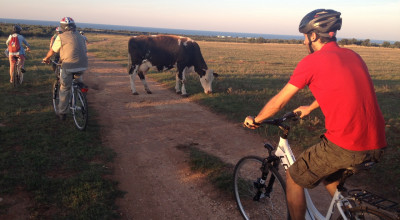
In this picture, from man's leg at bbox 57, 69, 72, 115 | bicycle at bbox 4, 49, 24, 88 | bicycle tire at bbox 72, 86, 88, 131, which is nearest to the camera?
bicycle tire at bbox 72, 86, 88, 131

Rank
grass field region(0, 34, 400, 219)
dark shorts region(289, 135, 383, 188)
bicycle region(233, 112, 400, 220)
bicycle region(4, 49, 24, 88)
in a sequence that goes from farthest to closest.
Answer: bicycle region(4, 49, 24, 88), grass field region(0, 34, 400, 219), dark shorts region(289, 135, 383, 188), bicycle region(233, 112, 400, 220)

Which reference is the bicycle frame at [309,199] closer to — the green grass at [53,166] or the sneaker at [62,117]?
the green grass at [53,166]

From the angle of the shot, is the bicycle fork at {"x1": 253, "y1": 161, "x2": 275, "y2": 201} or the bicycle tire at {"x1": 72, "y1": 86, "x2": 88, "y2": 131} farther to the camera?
the bicycle tire at {"x1": 72, "y1": 86, "x2": 88, "y2": 131}

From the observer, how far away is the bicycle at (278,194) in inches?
97.1

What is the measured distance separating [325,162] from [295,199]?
54cm

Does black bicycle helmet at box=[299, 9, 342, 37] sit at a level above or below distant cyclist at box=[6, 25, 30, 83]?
above

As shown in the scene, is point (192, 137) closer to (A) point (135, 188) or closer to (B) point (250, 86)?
(A) point (135, 188)

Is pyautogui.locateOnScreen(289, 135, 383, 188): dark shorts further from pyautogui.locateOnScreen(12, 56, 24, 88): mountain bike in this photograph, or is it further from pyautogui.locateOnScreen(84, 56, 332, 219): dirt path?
pyautogui.locateOnScreen(12, 56, 24, 88): mountain bike

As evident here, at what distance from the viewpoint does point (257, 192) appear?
379 cm

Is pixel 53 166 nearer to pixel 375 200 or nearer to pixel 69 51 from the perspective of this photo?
pixel 69 51

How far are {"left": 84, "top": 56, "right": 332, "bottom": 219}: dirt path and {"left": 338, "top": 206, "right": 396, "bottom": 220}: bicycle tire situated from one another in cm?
187

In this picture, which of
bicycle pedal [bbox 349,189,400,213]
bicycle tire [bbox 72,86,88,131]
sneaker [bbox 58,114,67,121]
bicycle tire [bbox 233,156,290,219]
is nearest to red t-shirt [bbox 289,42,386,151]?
bicycle pedal [bbox 349,189,400,213]

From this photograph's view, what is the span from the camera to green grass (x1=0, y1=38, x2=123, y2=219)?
162 inches

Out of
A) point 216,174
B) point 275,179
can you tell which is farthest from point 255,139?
point 275,179
